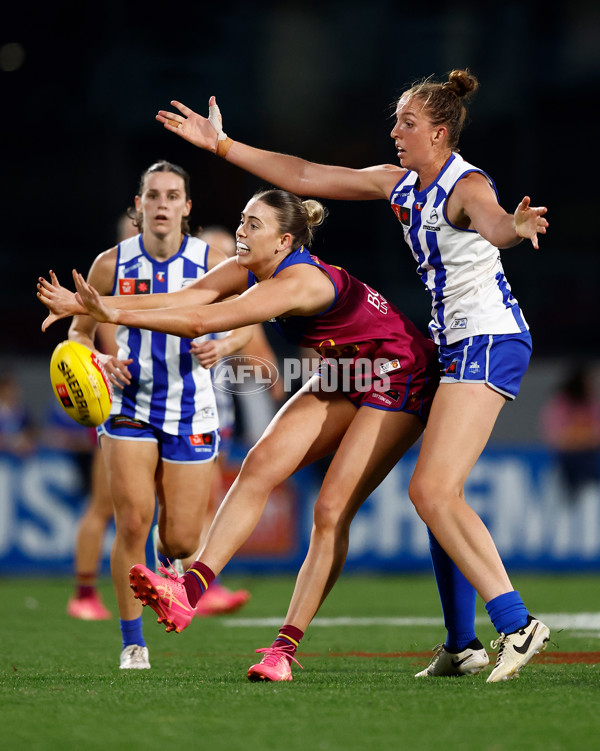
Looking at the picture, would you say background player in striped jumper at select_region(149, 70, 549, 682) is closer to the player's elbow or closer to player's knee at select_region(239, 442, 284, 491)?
player's knee at select_region(239, 442, 284, 491)

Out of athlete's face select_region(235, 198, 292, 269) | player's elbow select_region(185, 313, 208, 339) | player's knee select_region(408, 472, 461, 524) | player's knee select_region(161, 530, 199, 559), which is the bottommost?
player's knee select_region(161, 530, 199, 559)

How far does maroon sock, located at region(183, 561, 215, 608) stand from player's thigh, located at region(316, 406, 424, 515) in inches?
20.3

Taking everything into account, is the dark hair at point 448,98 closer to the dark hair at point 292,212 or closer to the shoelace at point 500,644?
the dark hair at point 292,212

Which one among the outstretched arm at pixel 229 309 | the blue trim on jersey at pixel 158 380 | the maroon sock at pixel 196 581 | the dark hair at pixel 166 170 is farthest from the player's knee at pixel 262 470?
the dark hair at pixel 166 170

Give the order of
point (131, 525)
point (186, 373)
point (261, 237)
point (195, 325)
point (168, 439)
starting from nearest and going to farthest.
→ point (195, 325), point (261, 237), point (131, 525), point (168, 439), point (186, 373)

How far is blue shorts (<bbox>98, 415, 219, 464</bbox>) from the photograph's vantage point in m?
5.18

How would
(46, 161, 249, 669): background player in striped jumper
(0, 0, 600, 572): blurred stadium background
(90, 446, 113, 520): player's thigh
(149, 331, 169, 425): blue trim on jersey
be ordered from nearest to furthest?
(46, 161, 249, 669): background player in striped jumper < (149, 331, 169, 425): blue trim on jersey < (90, 446, 113, 520): player's thigh < (0, 0, 600, 572): blurred stadium background

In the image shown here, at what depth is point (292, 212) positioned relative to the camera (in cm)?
454

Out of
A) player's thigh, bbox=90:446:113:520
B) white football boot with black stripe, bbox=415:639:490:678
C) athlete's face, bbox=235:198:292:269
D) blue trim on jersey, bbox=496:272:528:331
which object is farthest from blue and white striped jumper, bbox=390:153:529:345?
player's thigh, bbox=90:446:113:520

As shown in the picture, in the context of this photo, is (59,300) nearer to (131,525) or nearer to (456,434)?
(131,525)

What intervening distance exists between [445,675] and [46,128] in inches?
540

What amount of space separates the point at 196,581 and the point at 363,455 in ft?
2.59

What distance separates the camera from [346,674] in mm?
4551

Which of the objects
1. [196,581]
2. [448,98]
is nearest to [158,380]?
[196,581]
